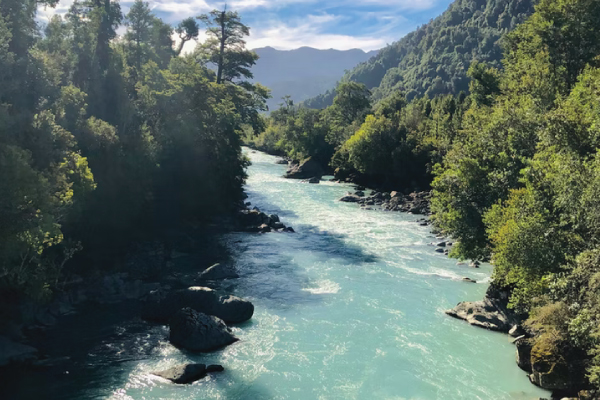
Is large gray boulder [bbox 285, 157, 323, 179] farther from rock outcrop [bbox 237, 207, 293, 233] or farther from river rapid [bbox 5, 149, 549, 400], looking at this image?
river rapid [bbox 5, 149, 549, 400]

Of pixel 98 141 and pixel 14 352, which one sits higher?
pixel 98 141

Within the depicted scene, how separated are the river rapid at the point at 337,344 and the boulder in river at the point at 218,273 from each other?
929 millimetres

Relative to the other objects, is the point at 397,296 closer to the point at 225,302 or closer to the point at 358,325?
the point at 358,325

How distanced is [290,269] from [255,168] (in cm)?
6264

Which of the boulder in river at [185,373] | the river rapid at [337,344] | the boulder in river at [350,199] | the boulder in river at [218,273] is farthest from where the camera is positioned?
the boulder in river at [350,199]

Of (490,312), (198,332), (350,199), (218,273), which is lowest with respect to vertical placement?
(218,273)

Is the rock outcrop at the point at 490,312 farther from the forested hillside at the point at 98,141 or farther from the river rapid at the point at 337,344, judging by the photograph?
the forested hillside at the point at 98,141

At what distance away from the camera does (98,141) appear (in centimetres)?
3105

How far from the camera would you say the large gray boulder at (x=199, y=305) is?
77.3 feet

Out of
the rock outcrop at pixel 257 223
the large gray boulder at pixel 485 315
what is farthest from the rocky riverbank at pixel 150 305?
the large gray boulder at pixel 485 315

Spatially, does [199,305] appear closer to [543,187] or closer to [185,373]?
[185,373]

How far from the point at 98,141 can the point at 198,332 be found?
58.2ft

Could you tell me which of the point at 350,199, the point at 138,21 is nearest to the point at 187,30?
the point at 138,21

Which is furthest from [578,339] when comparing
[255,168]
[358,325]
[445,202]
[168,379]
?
[255,168]
